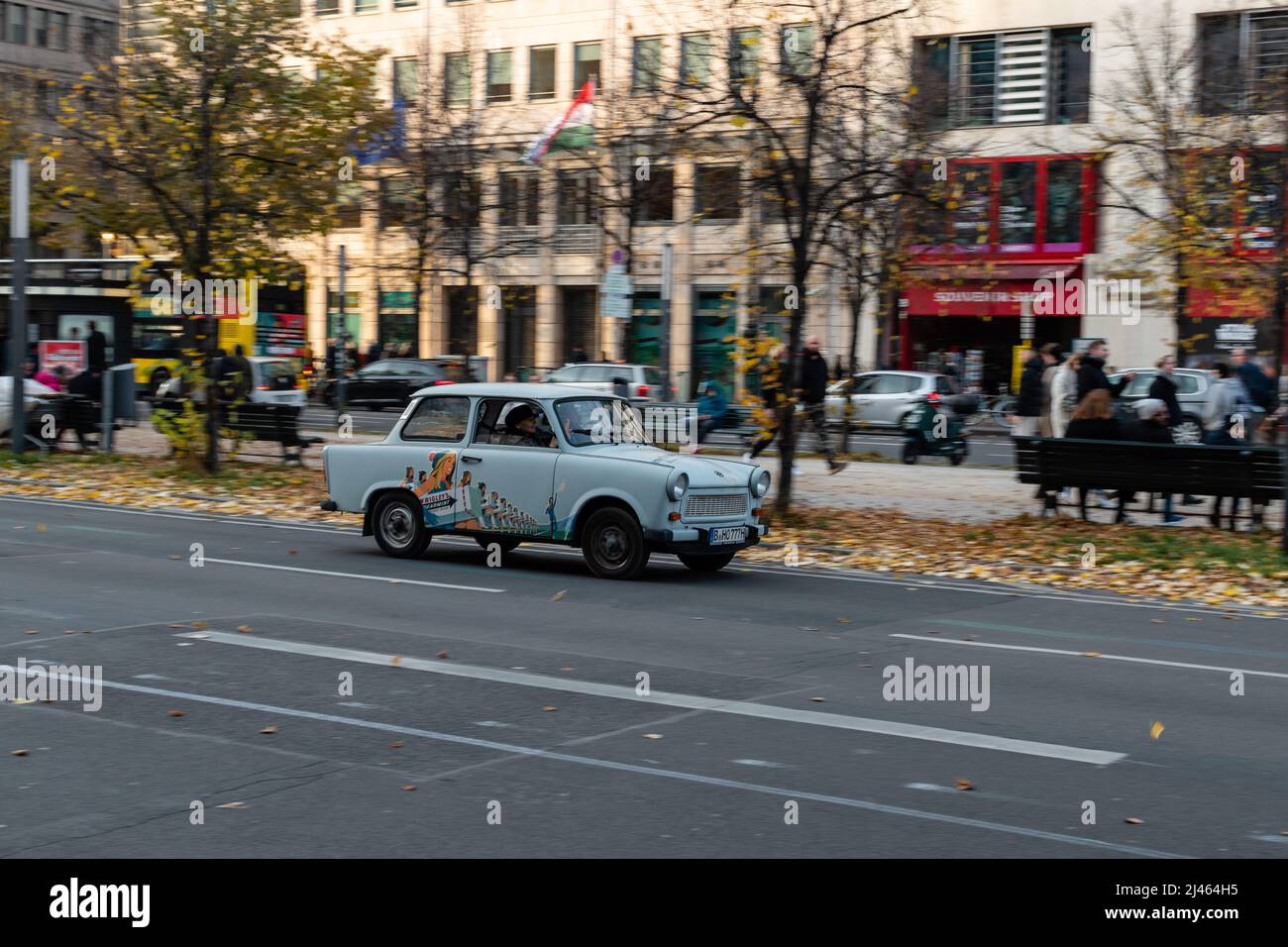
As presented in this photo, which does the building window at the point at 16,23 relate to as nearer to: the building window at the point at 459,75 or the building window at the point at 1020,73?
the building window at the point at 459,75

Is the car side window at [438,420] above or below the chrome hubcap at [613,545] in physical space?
above

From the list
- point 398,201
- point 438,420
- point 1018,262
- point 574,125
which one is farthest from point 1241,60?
point 438,420

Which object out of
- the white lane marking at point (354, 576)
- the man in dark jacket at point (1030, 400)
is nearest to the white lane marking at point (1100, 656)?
the white lane marking at point (354, 576)

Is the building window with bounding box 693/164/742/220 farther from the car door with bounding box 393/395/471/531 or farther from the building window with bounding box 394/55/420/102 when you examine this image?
the building window with bounding box 394/55/420/102

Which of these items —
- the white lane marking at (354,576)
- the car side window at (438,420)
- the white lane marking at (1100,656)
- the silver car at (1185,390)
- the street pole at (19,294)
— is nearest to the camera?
the white lane marking at (1100,656)

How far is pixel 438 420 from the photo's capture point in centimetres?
1523

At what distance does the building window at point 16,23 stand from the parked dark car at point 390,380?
41.1 meters

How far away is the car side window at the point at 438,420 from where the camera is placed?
15055 mm

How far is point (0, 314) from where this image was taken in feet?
127

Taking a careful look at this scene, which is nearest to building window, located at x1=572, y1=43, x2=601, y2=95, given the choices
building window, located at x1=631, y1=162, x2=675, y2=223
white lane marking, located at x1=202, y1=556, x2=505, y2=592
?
building window, located at x1=631, y1=162, x2=675, y2=223

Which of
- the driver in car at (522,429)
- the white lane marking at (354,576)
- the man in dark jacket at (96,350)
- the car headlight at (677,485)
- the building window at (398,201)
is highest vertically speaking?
the building window at (398,201)

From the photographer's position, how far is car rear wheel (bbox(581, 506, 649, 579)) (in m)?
A: 13.9

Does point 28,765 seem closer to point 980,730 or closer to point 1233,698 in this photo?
point 980,730
